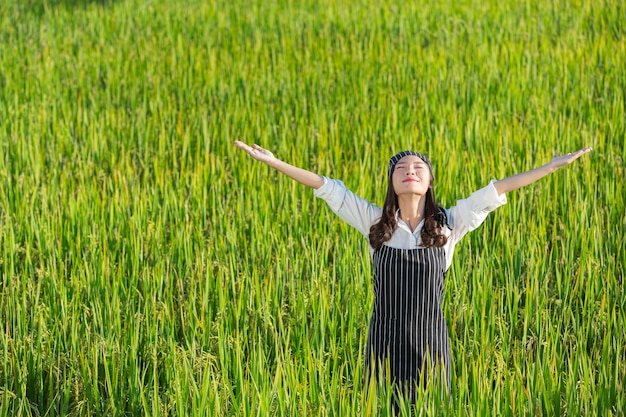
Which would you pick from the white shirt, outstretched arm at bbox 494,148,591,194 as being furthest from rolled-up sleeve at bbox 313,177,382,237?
outstretched arm at bbox 494,148,591,194

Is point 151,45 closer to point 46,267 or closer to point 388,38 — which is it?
point 388,38

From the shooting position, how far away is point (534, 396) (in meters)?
2.20

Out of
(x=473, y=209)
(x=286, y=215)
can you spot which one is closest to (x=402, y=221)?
(x=473, y=209)

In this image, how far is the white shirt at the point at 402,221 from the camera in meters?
2.17

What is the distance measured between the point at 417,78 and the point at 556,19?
7.15ft

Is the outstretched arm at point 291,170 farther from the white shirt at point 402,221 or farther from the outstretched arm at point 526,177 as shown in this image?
the outstretched arm at point 526,177

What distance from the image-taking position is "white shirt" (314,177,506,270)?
2168 mm

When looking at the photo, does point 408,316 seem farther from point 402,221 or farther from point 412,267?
point 402,221

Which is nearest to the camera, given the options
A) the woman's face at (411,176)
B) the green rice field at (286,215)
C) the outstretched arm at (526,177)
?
the woman's face at (411,176)

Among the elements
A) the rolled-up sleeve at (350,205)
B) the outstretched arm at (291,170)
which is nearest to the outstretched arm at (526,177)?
the rolled-up sleeve at (350,205)

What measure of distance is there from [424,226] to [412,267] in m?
0.10

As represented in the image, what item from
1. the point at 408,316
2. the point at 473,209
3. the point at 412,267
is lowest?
the point at 408,316

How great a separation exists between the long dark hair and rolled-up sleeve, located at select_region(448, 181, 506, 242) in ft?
0.13

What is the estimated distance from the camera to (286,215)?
374 cm
